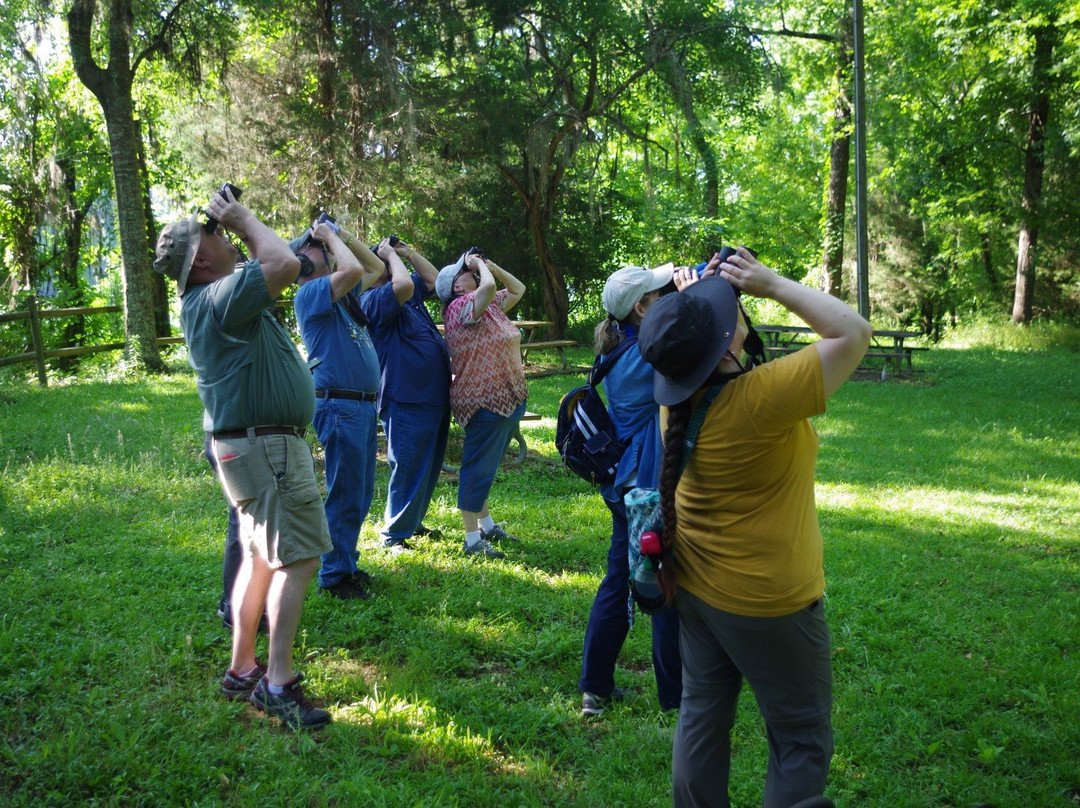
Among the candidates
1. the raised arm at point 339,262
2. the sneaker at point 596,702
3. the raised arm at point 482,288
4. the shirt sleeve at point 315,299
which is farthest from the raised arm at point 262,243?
the raised arm at point 482,288

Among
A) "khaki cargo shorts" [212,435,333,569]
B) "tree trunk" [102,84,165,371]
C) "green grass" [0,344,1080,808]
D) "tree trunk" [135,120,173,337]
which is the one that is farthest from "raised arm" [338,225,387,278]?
"tree trunk" [135,120,173,337]

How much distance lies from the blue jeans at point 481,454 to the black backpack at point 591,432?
2.06 metres

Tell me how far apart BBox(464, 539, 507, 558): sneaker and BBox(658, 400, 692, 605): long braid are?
323 cm

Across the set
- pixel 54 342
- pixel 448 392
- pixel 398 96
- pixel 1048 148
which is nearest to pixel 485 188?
pixel 398 96

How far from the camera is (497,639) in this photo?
14.4 ft

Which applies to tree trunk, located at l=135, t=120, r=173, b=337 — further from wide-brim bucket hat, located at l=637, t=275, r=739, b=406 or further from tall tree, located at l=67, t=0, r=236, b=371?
wide-brim bucket hat, located at l=637, t=275, r=739, b=406

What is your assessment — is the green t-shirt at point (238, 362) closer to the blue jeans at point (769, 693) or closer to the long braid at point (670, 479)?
the long braid at point (670, 479)

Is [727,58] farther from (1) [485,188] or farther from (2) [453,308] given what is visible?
(2) [453,308]

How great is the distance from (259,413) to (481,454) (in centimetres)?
240

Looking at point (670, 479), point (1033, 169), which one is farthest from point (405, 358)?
point (1033, 169)

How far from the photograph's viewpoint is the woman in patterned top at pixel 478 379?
553 cm

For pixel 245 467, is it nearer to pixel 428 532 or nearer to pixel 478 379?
pixel 478 379

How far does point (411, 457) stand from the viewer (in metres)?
5.49

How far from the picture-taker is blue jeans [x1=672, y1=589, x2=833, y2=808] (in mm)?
2307
